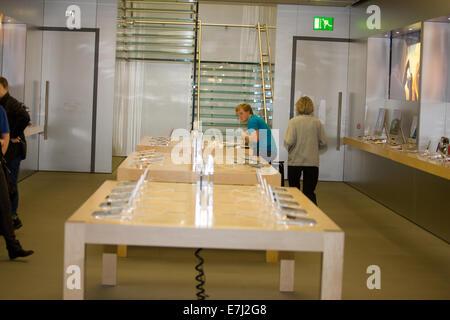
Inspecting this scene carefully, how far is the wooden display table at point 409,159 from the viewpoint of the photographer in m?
6.08

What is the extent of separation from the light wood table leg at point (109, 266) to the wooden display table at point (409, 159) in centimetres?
325

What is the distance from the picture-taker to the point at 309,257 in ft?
19.1

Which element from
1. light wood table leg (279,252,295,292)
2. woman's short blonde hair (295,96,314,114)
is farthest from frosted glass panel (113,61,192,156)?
light wood table leg (279,252,295,292)

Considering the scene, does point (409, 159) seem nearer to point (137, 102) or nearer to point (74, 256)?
point (74, 256)

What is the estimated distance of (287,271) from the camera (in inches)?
182

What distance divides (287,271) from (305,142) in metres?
2.55

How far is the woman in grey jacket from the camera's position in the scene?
272 inches

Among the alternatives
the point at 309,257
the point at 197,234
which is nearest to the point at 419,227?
the point at 309,257

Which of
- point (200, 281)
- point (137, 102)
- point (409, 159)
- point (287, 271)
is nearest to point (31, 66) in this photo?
point (137, 102)

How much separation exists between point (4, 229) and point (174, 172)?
4.82 feet

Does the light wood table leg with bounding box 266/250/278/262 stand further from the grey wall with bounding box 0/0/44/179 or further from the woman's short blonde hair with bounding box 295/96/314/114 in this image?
the grey wall with bounding box 0/0/44/179

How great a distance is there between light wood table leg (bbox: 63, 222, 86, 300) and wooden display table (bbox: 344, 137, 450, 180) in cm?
394

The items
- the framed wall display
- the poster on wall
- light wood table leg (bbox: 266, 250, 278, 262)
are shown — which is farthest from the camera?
the framed wall display
